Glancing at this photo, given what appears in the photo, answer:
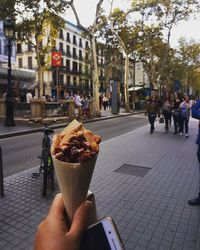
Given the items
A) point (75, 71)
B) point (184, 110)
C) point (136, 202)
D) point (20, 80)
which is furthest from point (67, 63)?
point (136, 202)

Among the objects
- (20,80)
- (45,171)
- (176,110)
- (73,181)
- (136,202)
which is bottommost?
(136,202)

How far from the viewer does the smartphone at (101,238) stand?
1.27 metres

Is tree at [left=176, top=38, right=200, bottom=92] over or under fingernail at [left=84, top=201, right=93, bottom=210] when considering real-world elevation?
over

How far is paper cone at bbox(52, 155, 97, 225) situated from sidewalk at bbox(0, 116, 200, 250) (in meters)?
2.22

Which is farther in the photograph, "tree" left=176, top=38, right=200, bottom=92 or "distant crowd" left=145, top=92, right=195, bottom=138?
"tree" left=176, top=38, right=200, bottom=92

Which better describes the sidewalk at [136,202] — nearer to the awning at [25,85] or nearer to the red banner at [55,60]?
the red banner at [55,60]

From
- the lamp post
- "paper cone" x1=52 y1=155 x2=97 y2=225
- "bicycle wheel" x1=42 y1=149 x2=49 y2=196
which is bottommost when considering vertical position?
"bicycle wheel" x1=42 y1=149 x2=49 y2=196

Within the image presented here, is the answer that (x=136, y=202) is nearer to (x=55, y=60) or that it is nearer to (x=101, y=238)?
(x=101, y=238)

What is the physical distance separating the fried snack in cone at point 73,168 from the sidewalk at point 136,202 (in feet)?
7.29

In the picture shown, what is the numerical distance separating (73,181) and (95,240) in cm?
30

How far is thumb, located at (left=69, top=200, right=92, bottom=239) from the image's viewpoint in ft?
3.98

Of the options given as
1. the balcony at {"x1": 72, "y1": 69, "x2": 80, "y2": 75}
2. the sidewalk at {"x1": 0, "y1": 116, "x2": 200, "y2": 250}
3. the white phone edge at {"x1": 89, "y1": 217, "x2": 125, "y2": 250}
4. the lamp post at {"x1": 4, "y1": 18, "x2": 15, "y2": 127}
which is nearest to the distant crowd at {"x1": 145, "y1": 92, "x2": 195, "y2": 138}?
the sidewalk at {"x1": 0, "y1": 116, "x2": 200, "y2": 250}

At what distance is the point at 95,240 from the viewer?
1287 millimetres

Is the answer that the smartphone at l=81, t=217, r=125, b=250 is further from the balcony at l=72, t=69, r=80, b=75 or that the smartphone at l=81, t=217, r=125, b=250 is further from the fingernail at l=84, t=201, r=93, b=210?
the balcony at l=72, t=69, r=80, b=75
